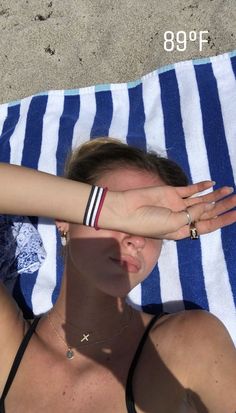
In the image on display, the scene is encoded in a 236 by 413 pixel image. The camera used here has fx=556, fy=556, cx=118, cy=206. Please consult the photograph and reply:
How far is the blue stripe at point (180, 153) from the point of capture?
79.7 inches

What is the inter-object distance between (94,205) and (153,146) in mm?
934

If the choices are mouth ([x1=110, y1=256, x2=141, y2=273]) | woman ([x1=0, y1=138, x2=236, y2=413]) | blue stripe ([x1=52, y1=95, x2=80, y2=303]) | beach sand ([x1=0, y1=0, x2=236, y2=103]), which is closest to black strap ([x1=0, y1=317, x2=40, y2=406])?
woman ([x1=0, y1=138, x2=236, y2=413])

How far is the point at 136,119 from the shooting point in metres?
2.42

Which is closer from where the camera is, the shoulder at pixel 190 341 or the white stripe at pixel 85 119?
the shoulder at pixel 190 341

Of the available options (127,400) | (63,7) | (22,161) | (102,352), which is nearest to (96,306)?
(102,352)

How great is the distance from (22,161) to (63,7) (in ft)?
3.51

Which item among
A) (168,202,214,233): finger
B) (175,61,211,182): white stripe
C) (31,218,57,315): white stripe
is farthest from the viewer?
(175,61,211,182): white stripe

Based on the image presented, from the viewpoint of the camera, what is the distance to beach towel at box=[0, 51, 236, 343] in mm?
2045

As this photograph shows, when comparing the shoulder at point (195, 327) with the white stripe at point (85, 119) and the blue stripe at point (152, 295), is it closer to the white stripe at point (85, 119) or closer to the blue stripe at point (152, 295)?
the blue stripe at point (152, 295)

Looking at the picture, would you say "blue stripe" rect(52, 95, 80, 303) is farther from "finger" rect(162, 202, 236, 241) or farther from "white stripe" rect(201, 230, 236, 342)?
"finger" rect(162, 202, 236, 241)

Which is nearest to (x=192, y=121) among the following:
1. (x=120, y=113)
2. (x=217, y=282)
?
(x=120, y=113)

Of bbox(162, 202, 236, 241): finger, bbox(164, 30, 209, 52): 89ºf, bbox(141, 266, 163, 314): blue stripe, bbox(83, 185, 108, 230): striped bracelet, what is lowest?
bbox(141, 266, 163, 314): blue stripe

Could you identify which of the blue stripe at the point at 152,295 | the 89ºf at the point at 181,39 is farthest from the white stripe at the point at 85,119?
the blue stripe at the point at 152,295

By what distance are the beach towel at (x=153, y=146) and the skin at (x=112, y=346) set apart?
0.36m
